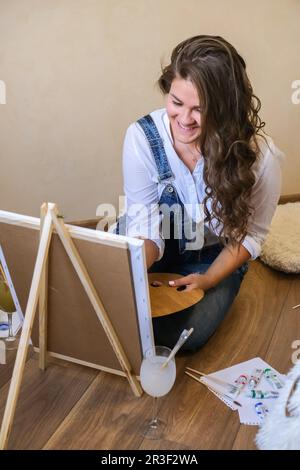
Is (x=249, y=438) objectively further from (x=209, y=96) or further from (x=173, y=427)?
(x=209, y=96)

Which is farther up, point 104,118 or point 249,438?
point 104,118

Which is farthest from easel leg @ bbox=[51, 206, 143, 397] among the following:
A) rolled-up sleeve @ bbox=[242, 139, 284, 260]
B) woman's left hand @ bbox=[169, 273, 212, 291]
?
rolled-up sleeve @ bbox=[242, 139, 284, 260]

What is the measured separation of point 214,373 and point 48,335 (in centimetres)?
47

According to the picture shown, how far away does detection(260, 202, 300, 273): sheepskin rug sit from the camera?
199cm

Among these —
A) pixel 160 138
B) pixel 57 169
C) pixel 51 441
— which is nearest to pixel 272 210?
pixel 160 138

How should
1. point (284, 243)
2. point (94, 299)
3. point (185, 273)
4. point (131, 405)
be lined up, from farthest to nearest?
point (284, 243) < point (185, 273) < point (131, 405) < point (94, 299)

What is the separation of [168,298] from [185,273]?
0.87 feet

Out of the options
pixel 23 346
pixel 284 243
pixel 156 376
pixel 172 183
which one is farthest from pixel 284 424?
pixel 284 243

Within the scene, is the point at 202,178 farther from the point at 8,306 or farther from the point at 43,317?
the point at 8,306

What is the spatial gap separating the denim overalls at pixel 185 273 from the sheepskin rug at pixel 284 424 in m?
0.37

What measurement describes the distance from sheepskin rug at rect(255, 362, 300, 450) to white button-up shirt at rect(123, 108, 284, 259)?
1.55ft

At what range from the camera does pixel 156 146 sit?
1449mm

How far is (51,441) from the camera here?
1.21 metres
